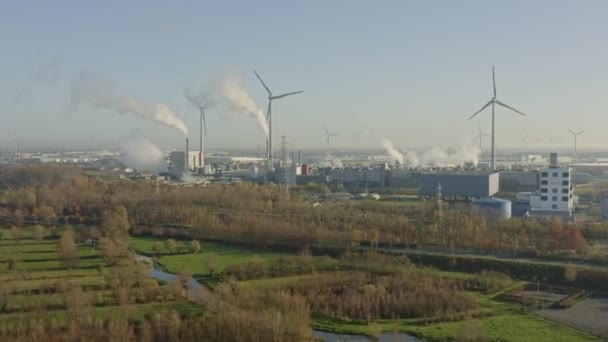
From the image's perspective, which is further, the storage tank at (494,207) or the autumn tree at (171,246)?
the storage tank at (494,207)

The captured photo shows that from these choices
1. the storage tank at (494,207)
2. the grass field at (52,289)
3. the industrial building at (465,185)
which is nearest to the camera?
the grass field at (52,289)

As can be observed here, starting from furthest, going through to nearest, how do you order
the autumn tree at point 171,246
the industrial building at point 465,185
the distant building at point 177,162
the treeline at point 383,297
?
the distant building at point 177,162 → the industrial building at point 465,185 → the autumn tree at point 171,246 → the treeline at point 383,297

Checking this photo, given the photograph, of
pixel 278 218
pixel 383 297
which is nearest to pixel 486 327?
pixel 383 297

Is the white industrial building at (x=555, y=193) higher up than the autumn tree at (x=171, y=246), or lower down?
higher up

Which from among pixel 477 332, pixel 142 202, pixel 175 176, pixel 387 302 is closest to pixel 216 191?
pixel 142 202

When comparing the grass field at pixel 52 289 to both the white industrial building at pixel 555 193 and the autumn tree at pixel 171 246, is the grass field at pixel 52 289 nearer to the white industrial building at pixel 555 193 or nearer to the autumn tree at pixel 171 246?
the autumn tree at pixel 171 246

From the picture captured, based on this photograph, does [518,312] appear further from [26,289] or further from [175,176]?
[175,176]

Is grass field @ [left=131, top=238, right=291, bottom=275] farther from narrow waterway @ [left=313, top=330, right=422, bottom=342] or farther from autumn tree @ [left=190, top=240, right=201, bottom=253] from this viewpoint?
narrow waterway @ [left=313, top=330, right=422, bottom=342]

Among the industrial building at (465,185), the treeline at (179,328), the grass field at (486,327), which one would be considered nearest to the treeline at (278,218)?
the grass field at (486,327)
